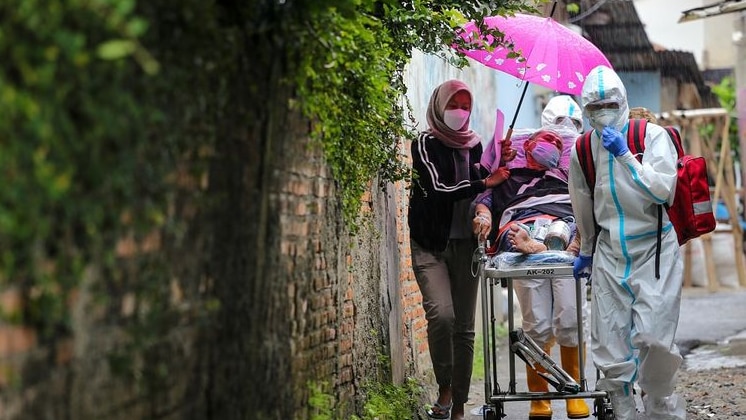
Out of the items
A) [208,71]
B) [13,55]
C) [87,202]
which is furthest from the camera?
[208,71]

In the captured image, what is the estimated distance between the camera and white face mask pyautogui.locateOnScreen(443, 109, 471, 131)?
7.32 meters

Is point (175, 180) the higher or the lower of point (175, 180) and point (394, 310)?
the higher

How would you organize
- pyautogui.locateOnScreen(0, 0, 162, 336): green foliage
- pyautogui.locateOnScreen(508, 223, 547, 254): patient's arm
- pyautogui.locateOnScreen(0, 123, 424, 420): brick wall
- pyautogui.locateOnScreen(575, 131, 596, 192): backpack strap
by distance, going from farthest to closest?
pyautogui.locateOnScreen(508, 223, 547, 254): patient's arm < pyautogui.locateOnScreen(575, 131, 596, 192): backpack strap < pyautogui.locateOnScreen(0, 123, 424, 420): brick wall < pyautogui.locateOnScreen(0, 0, 162, 336): green foliage

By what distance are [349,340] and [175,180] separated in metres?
2.77

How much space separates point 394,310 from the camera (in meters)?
7.91

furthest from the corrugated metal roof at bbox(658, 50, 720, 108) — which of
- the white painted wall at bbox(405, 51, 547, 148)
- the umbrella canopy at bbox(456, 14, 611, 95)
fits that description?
the umbrella canopy at bbox(456, 14, 611, 95)

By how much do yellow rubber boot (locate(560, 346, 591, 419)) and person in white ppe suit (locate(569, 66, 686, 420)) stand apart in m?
0.99

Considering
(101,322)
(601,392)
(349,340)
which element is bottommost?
(601,392)

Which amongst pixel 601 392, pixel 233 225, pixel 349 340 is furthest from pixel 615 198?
pixel 233 225

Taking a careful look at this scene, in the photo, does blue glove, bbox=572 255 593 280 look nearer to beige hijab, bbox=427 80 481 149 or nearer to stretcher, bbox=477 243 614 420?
stretcher, bbox=477 243 614 420

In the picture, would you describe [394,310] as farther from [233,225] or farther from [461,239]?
[233,225]

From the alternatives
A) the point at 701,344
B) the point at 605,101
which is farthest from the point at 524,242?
the point at 701,344

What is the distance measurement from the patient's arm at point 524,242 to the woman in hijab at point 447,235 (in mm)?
322

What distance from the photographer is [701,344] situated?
39.1ft
